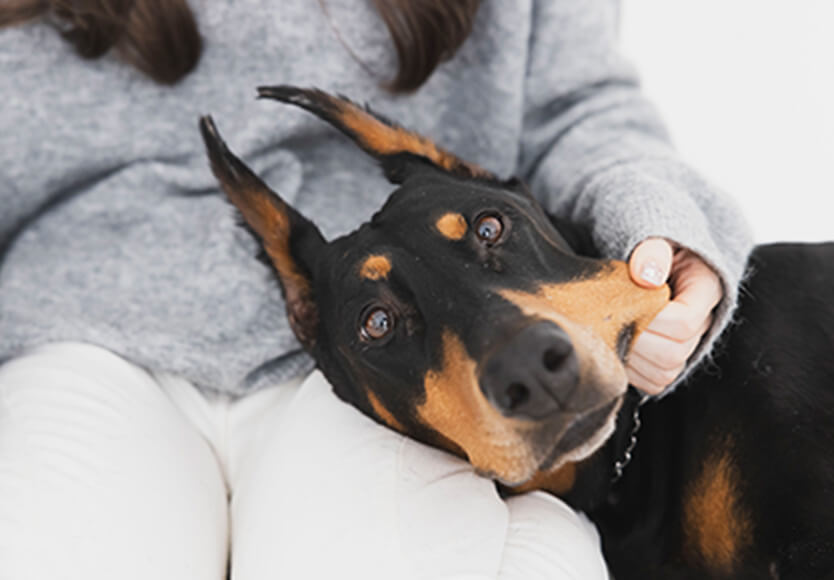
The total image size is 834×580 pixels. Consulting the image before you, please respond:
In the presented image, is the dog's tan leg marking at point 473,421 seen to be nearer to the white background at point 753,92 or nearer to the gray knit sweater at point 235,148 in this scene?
the gray knit sweater at point 235,148

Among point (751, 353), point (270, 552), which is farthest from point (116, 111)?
point (751, 353)

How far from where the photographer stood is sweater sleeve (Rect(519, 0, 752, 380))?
1994 mm

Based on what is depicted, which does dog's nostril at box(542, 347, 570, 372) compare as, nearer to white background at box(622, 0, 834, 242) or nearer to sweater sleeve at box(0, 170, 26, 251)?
sweater sleeve at box(0, 170, 26, 251)

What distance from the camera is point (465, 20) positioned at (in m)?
2.47

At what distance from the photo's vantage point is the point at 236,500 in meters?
2.21

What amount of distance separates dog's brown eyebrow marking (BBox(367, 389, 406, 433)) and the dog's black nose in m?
0.49

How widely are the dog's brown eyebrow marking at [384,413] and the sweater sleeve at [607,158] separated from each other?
0.66 meters

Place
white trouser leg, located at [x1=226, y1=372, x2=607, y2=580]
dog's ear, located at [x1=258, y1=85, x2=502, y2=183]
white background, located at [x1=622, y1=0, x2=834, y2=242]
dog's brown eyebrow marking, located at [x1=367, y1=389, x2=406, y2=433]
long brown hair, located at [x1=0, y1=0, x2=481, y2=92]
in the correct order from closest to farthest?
1. white trouser leg, located at [x1=226, y1=372, x2=607, y2=580]
2. dog's brown eyebrow marking, located at [x1=367, y1=389, x2=406, y2=433]
3. dog's ear, located at [x1=258, y1=85, x2=502, y2=183]
4. long brown hair, located at [x1=0, y1=0, x2=481, y2=92]
5. white background, located at [x1=622, y1=0, x2=834, y2=242]

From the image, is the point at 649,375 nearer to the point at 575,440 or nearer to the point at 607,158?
the point at 575,440

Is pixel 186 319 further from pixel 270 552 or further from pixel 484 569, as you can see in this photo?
pixel 484 569

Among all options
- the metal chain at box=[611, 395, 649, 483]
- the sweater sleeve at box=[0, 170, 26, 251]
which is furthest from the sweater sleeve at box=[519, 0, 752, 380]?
the sweater sleeve at box=[0, 170, 26, 251]

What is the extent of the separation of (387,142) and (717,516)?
1.19m

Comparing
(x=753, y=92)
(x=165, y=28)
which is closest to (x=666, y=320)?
(x=165, y=28)

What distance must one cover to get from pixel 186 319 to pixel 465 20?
1189mm
